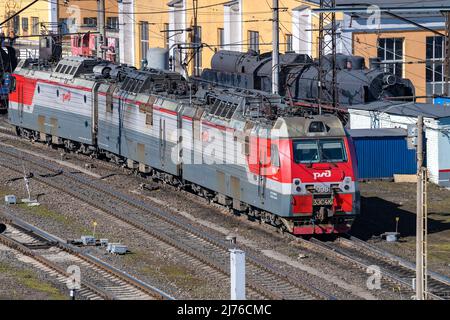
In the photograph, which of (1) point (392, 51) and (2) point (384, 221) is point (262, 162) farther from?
(1) point (392, 51)

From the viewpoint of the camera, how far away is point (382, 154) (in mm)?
42438

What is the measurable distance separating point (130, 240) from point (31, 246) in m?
2.78

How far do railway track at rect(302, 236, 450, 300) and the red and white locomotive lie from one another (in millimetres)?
583

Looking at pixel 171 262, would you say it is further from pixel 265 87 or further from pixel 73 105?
pixel 265 87

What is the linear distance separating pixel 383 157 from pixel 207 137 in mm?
10610

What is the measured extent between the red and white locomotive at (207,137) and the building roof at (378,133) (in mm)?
7600

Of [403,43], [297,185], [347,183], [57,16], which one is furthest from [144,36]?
[297,185]

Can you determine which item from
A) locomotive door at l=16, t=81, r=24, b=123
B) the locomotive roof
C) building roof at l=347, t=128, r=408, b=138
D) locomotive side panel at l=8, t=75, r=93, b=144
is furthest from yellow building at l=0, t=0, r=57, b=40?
the locomotive roof

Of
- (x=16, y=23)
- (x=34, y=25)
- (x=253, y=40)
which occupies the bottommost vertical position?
(x=253, y=40)

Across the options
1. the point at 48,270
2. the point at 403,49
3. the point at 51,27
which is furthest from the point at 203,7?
the point at 48,270

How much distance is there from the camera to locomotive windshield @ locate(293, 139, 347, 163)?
29203 mm

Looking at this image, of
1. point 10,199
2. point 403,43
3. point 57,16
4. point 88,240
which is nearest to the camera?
point 88,240

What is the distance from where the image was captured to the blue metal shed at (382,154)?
4222 centimetres

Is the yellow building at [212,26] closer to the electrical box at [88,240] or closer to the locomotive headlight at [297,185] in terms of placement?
the electrical box at [88,240]
